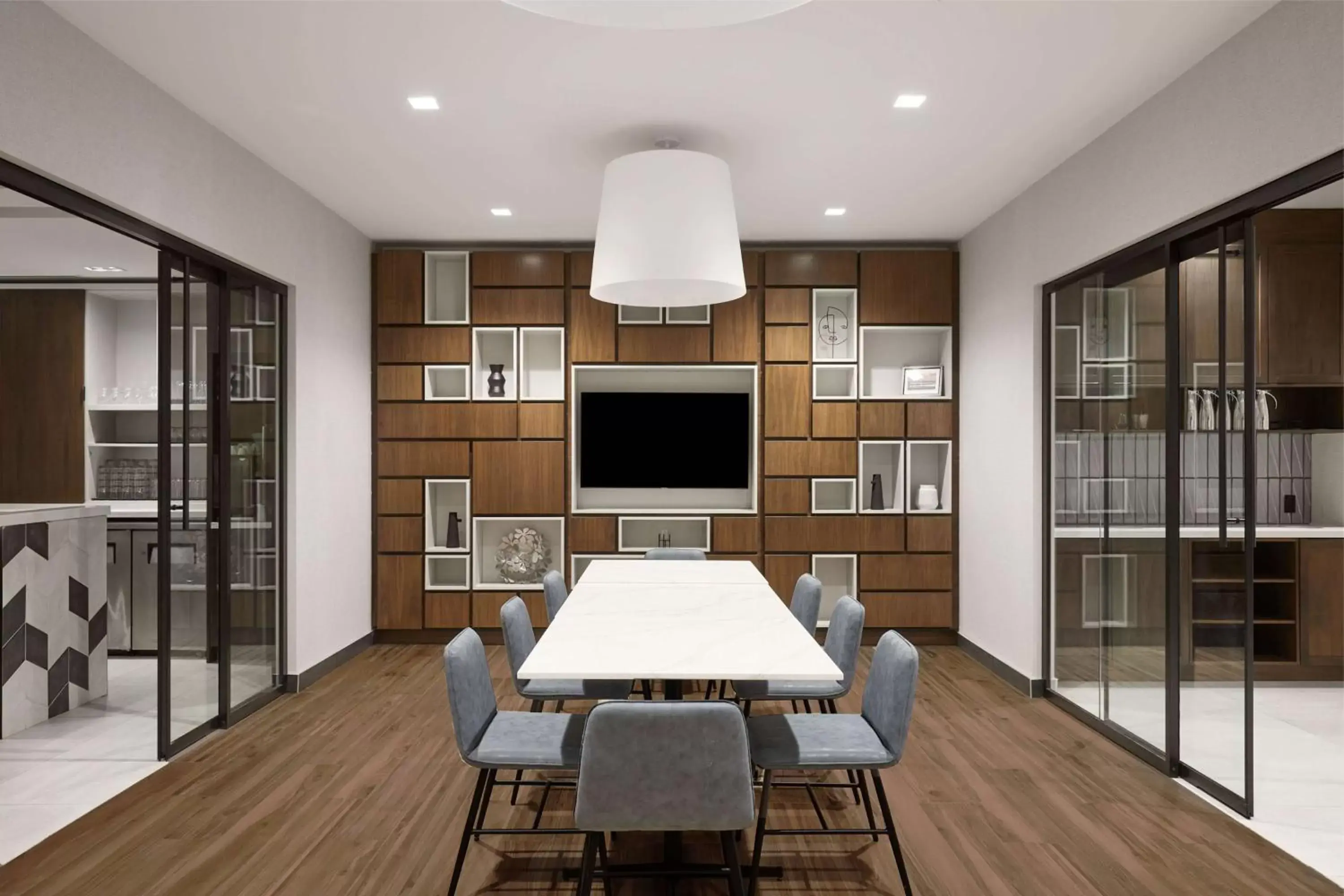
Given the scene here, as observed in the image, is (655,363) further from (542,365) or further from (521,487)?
(521,487)

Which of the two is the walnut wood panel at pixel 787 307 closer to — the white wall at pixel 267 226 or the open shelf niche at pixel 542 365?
the open shelf niche at pixel 542 365

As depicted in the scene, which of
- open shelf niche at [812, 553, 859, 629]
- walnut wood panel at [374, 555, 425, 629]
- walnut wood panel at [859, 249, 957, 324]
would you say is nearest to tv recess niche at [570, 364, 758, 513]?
open shelf niche at [812, 553, 859, 629]

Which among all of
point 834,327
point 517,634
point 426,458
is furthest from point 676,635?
point 834,327

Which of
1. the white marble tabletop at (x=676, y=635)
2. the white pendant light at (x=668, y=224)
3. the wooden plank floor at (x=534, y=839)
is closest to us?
the white marble tabletop at (x=676, y=635)

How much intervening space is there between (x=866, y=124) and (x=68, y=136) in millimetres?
3328

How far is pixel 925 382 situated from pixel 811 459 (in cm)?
105

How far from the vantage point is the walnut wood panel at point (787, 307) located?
6.30 metres

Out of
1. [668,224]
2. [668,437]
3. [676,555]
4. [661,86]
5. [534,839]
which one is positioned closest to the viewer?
[534,839]

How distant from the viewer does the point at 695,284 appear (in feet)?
13.1

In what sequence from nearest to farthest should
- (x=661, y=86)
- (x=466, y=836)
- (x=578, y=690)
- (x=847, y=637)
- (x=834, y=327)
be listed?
(x=466, y=836)
(x=847, y=637)
(x=578, y=690)
(x=661, y=86)
(x=834, y=327)

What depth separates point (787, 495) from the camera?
20.6ft

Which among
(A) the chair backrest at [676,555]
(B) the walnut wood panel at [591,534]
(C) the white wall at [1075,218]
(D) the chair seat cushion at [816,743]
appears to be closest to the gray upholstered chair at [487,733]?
(D) the chair seat cushion at [816,743]

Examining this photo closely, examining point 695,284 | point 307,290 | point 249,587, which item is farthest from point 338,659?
point 695,284

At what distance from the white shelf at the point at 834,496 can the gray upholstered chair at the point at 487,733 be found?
151 inches
